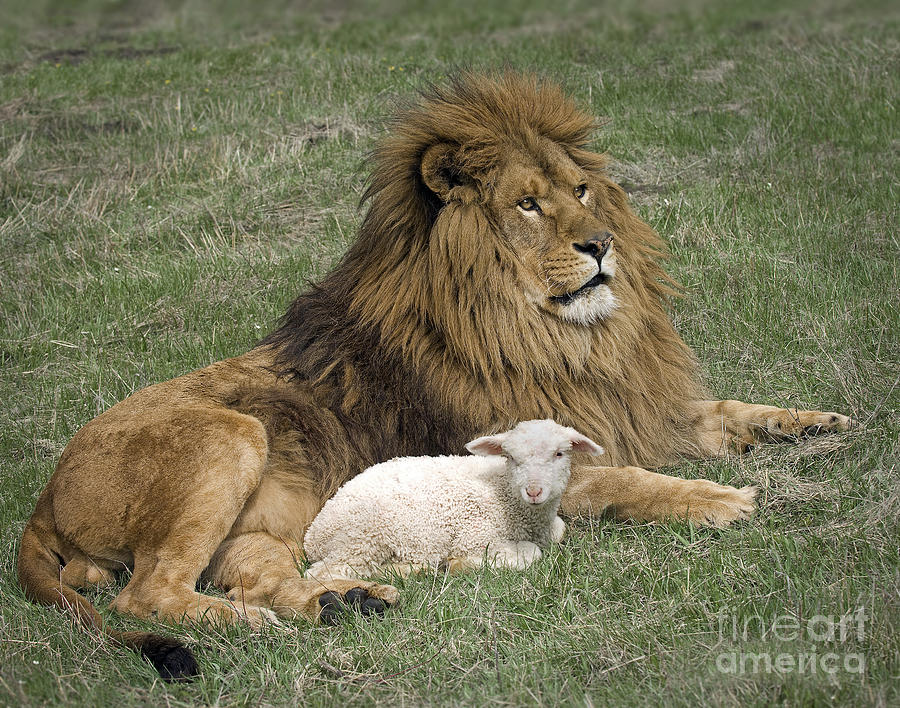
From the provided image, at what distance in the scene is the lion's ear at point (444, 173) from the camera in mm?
4621

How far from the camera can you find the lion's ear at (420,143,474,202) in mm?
4621

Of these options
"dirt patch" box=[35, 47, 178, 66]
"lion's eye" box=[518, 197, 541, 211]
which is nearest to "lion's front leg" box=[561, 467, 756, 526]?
"lion's eye" box=[518, 197, 541, 211]

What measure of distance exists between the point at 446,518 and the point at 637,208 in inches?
187

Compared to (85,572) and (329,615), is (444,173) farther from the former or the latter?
(85,572)

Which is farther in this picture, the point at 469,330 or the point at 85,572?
the point at 469,330

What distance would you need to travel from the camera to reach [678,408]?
493cm

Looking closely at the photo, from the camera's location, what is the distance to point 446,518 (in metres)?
4.12

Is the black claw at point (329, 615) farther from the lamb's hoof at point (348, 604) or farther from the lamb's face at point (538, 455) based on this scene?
the lamb's face at point (538, 455)

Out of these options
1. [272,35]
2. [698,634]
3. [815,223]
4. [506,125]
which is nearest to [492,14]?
[272,35]

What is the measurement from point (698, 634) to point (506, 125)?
8.36 ft

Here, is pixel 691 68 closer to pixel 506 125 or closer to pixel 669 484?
pixel 506 125

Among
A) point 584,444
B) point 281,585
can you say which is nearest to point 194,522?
point 281,585

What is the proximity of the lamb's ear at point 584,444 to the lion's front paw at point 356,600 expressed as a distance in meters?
0.93

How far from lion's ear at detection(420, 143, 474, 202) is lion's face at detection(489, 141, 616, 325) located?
16 centimetres
